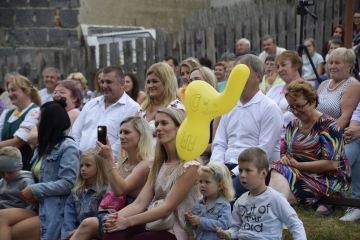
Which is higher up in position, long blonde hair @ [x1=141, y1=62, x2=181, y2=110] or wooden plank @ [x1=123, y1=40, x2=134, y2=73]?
long blonde hair @ [x1=141, y1=62, x2=181, y2=110]

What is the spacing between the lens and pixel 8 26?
14422mm

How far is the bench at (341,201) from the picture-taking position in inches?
236

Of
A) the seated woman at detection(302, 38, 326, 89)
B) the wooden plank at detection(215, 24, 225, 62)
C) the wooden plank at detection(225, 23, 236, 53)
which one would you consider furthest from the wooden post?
the wooden plank at detection(215, 24, 225, 62)

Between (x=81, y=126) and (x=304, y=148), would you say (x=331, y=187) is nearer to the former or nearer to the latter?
(x=304, y=148)

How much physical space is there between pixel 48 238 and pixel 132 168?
3.31 ft

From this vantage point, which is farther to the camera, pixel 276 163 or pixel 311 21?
pixel 311 21

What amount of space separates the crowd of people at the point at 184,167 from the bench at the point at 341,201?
2.5 inches

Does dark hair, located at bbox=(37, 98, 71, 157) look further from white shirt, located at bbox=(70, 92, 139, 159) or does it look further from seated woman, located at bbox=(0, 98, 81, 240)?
white shirt, located at bbox=(70, 92, 139, 159)

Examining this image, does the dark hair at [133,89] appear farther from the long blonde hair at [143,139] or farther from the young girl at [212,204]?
the young girl at [212,204]

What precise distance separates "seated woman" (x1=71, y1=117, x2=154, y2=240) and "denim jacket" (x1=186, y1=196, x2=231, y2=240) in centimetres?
74

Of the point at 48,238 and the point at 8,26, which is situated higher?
the point at 8,26

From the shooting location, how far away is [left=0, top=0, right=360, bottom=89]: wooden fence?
40.2ft

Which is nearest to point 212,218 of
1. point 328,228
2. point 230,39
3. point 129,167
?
point 129,167

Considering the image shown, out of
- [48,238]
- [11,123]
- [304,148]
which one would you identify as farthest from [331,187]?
[11,123]
